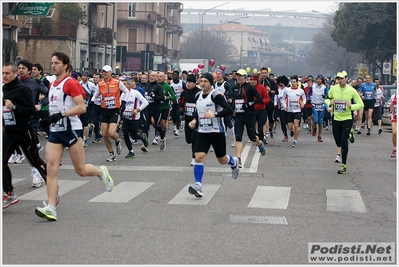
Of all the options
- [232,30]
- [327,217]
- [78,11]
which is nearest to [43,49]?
[78,11]

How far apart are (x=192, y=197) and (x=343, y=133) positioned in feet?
15.1

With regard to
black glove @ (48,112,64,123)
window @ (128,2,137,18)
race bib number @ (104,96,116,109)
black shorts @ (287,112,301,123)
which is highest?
window @ (128,2,137,18)

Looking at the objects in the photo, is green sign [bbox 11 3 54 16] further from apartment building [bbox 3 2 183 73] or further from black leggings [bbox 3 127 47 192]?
black leggings [bbox 3 127 47 192]

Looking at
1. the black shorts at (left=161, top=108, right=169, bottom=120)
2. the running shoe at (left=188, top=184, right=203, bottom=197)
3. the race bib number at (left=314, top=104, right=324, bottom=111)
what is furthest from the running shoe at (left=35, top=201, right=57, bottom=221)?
the race bib number at (left=314, top=104, right=324, bottom=111)

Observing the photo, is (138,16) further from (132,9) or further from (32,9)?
Answer: (32,9)

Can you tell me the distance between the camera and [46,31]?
159ft

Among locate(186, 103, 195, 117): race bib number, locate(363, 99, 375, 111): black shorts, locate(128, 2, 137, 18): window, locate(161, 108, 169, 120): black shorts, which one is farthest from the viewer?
locate(128, 2, 137, 18): window

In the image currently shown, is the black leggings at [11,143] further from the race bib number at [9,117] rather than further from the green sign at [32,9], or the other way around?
the green sign at [32,9]

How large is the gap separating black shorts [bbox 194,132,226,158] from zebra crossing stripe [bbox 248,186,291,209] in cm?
80

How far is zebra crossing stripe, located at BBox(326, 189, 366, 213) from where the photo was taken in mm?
10508

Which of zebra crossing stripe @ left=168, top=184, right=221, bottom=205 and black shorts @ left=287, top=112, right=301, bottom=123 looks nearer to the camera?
zebra crossing stripe @ left=168, top=184, right=221, bottom=205

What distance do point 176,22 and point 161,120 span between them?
8063 cm

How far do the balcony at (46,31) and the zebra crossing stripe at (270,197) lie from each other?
123 feet

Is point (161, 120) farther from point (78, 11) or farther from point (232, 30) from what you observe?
point (232, 30)
